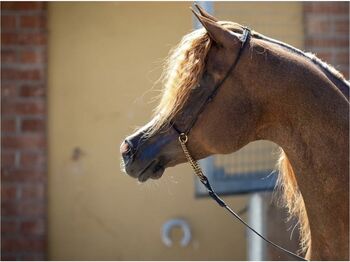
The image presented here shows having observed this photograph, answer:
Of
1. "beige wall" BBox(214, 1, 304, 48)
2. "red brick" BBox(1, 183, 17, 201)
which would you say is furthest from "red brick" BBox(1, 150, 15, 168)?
"beige wall" BBox(214, 1, 304, 48)

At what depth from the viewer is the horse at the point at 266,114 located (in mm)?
2209

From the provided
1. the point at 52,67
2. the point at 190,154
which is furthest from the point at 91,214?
the point at 190,154

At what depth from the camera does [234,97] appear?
7.33 feet

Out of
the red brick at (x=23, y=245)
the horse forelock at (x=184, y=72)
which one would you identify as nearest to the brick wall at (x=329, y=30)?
the red brick at (x=23, y=245)

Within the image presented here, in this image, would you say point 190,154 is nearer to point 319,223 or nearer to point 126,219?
point 319,223

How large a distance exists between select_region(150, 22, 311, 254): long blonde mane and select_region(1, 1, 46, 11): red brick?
2.38m

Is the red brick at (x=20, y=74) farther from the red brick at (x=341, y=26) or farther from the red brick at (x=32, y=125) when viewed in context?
the red brick at (x=341, y=26)

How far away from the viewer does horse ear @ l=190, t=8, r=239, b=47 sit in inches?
86.4

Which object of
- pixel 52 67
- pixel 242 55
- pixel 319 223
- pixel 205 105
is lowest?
pixel 319 223

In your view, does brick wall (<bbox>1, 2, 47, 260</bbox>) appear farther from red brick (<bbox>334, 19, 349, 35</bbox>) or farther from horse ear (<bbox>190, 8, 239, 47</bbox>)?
horse ear (<bbox>190, 8, 239, 47</bbox>)

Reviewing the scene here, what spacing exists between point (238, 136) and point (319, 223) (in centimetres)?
38

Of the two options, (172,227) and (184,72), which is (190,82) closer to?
(184,72)

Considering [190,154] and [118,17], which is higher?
[118,17]

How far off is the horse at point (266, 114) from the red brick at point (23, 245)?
246 centimetres
